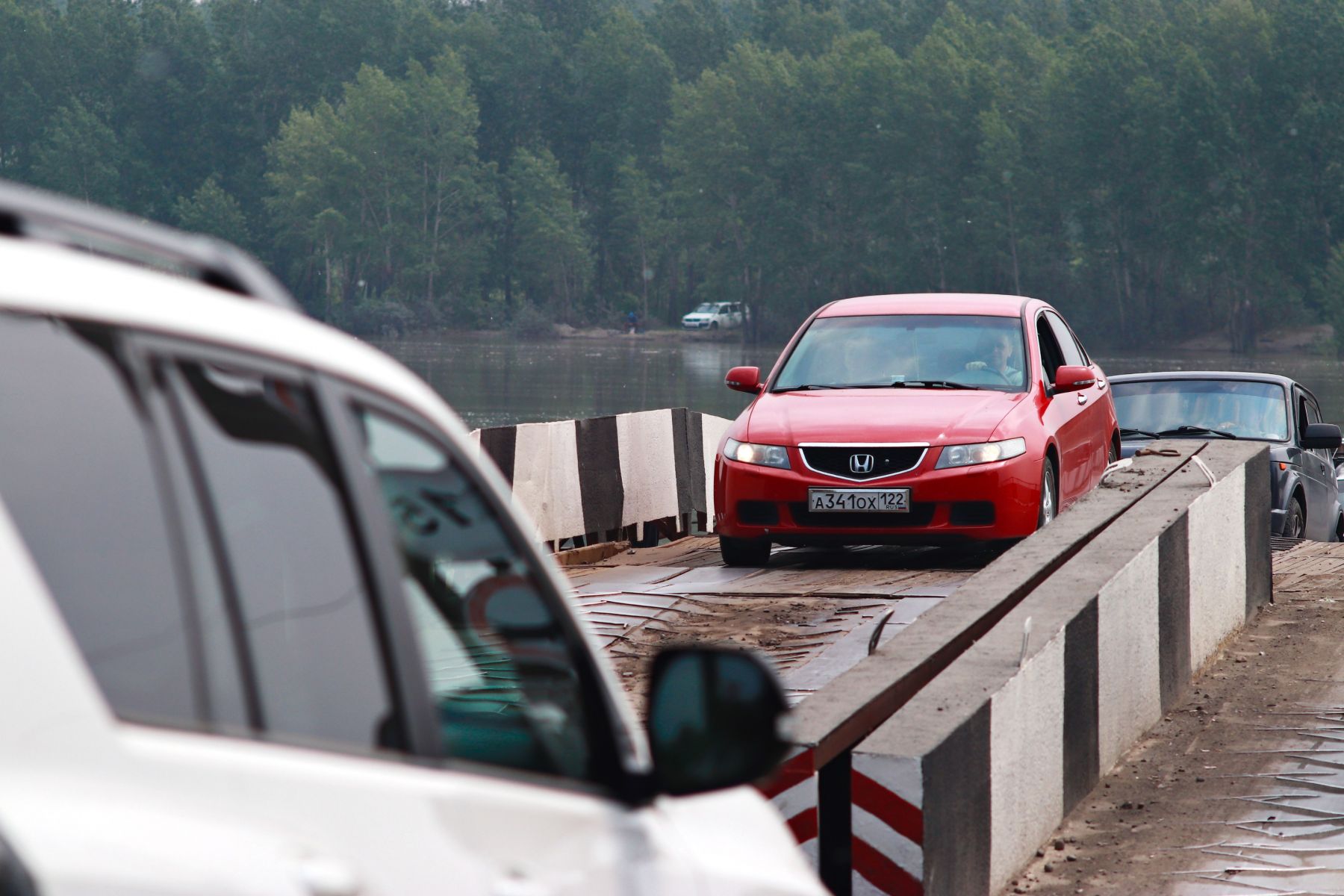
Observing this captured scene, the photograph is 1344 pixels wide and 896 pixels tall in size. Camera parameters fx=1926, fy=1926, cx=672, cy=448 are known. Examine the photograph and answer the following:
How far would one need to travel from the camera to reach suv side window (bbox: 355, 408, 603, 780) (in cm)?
195

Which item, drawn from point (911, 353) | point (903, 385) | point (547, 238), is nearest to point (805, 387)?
point (903, 385)

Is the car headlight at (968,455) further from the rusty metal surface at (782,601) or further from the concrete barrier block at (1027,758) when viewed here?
the concrete barrier block at (1027,758)

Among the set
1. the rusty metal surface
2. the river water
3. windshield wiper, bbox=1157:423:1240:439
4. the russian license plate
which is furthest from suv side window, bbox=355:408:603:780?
the river water

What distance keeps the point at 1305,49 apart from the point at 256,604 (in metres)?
94.6

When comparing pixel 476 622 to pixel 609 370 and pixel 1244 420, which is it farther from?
pixel 609 370

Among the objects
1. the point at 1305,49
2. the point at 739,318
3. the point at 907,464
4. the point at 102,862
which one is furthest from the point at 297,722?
the point at 739,318

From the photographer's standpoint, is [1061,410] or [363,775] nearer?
[363,775]

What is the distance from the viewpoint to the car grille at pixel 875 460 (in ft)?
34.9

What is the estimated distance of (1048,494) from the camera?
1118 cm

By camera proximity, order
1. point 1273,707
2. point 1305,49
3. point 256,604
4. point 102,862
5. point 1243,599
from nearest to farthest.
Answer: point 102,862 → point 256,604 → point 1273,707 → point 1243,599 → point 1305,49

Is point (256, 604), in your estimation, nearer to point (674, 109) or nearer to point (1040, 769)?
point (1040, 769)

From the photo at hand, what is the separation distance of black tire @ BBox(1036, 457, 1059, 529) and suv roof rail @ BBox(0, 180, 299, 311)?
366 inches

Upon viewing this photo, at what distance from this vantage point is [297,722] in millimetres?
1656

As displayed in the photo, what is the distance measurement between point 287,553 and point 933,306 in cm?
1079
